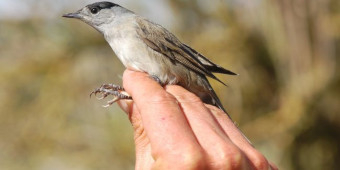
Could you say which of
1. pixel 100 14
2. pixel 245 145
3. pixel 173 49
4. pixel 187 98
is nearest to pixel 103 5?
pixel 100 14

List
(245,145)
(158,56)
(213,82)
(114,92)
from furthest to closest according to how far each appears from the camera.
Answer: (213,82), (158,56), (114,92), (245,145)

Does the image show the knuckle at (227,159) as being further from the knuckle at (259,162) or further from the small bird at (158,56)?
the small bird at (158,56)

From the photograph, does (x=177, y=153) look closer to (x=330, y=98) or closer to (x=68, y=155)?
(x=330, y=98)

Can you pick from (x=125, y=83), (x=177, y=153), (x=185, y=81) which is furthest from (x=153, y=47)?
(x=177, y=153)

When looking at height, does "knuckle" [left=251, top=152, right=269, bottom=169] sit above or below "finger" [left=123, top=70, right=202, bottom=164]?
below

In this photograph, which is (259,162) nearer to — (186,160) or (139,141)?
(186,160)

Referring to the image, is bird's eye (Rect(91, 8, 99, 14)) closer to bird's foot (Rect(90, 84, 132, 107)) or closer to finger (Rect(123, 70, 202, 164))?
bird's foot (Rect(90, 84, 132, 107))

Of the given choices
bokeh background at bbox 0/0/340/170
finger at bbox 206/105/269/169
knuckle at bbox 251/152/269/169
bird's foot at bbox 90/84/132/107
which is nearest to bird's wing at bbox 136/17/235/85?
bird's foot at bbox 90/84/132/107
